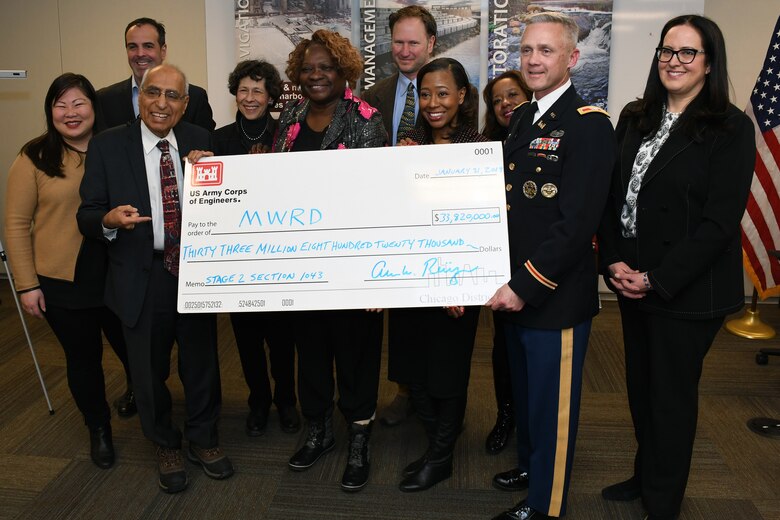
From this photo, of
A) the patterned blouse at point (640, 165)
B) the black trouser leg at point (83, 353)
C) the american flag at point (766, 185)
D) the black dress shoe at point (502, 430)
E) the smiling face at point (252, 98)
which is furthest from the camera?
the american flag at point (766, 185)

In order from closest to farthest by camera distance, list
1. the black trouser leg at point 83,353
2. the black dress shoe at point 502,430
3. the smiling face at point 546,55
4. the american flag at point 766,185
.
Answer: the smiling face at point 546,55, the black trouser leg at point 83,353, the black dress shoe at point 502,430, the american flag at point 766,185

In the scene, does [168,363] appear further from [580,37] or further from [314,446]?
[580,37]

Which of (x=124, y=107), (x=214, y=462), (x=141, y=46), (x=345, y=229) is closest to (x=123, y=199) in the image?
(x=345, y=229)

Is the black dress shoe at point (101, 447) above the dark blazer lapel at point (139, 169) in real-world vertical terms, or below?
below

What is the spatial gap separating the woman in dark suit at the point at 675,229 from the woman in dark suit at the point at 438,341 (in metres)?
0.57

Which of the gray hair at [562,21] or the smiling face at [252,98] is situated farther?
the smiling face at [252,98]

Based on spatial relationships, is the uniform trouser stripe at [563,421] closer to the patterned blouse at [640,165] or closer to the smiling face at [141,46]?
the patterned blouse at [640,165]

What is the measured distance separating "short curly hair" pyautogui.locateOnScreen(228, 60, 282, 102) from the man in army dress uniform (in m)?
1.48

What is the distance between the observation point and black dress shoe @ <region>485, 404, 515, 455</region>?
2.94m

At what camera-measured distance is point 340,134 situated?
246 centimetres

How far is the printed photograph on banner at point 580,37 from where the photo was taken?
4.84 meters

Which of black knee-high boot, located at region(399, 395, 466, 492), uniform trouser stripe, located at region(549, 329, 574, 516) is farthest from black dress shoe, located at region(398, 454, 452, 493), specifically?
uniform trouser stripe, located at region(549, 329, 574, 516)

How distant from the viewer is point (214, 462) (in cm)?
272

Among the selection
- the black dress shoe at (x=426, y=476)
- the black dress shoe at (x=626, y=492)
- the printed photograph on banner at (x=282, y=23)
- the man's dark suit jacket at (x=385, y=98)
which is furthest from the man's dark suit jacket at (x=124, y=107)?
the black dress shoe at (x=626, y=492)
